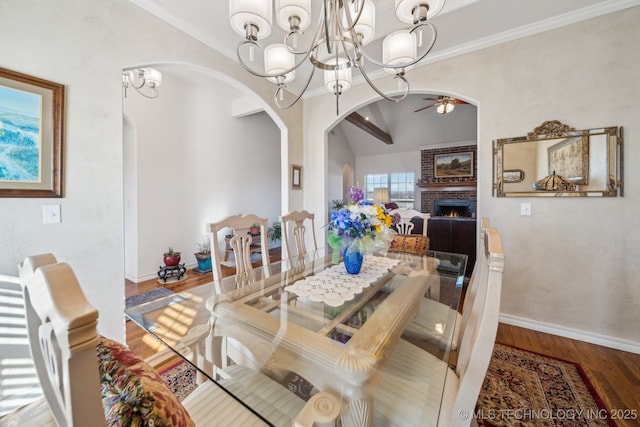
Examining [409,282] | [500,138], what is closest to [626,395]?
[409,282]

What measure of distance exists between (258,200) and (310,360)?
198 inches

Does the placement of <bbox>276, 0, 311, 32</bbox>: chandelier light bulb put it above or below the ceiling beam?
below

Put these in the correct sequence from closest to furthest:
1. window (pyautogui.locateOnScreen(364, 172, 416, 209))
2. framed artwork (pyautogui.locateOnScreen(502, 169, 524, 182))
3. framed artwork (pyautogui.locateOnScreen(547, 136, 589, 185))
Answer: framed artwork (pyautogui.locateOnScreen(547, 136, 589, 185)) < framed artwork (pyautogui.locateOnScreen(502, 169, 524, 182)) < window (pyautogui.locateOnScreen(364, 172, 416, 209))

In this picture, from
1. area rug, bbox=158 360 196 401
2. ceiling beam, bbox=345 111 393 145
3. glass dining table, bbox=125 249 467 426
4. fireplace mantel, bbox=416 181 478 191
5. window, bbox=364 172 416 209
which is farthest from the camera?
window, bbox=364 172 416 209

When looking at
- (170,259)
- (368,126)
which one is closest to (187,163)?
(170,259)

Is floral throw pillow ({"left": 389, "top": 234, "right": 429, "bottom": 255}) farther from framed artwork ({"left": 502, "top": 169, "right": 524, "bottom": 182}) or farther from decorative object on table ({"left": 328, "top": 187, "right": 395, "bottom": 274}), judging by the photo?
decorative object on table ({"left": 328, "top": 187, "right": 395, "bottom": 274})

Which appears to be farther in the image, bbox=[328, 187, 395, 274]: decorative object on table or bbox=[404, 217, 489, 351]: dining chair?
bbox=[328, 187, 395, 274]: decorative object on table

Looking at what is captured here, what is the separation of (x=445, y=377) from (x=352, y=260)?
0.79 metres

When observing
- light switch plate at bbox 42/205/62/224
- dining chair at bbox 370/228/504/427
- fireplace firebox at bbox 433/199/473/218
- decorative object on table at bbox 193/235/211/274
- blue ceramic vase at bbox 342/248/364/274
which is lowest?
decorative object on table at bbox 193/235/211/274

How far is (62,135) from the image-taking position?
61.3 inches

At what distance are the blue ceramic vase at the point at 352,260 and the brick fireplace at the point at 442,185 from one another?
627 centimetres

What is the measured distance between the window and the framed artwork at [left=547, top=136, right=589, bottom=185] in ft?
18.5

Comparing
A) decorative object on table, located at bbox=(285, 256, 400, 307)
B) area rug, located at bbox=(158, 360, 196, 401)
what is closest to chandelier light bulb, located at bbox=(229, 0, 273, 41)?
decorative object on table, located at bbox=(285, 256, 400, 307)

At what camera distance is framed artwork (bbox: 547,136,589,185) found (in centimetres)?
212
